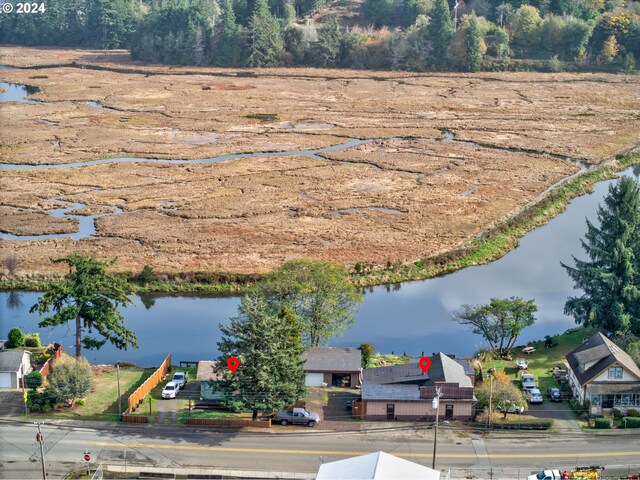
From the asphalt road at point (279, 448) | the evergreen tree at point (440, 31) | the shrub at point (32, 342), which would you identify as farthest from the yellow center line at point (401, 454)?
the evergreen tree at point (440, 31)

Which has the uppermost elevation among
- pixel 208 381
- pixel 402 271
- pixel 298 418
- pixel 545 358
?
pixel 402 271

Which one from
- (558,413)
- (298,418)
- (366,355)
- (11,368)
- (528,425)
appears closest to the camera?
(528,425)

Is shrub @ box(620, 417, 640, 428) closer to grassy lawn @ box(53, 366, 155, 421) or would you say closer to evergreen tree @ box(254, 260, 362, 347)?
evergreen tree @ box(254, 260, 362, 347)

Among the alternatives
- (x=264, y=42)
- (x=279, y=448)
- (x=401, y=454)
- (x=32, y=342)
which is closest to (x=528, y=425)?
(x=401, y=454)

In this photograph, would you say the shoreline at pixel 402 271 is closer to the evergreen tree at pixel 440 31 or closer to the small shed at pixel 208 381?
the small shed at pixel 208 381

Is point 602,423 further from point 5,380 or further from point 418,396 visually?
point 5,380

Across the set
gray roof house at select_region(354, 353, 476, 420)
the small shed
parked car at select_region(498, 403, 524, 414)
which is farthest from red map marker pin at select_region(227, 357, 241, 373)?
parked car at select_region(498, 403, 524, 414)
